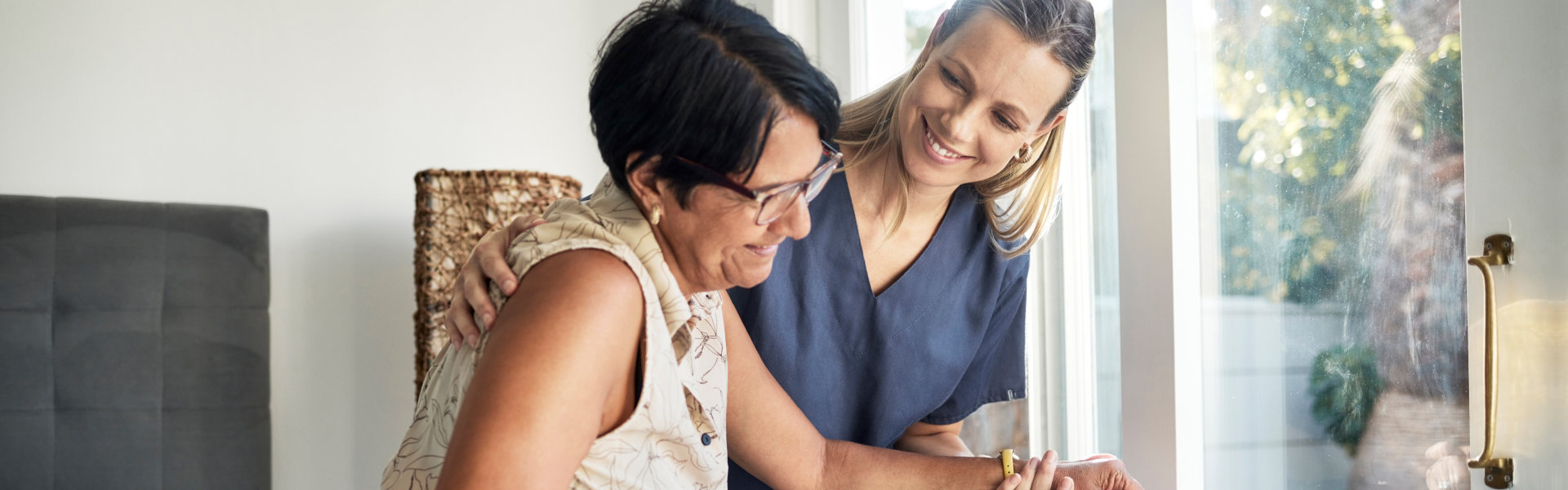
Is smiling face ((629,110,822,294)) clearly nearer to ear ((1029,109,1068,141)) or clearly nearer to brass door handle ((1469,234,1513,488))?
ear ((1029,109,1068,141))

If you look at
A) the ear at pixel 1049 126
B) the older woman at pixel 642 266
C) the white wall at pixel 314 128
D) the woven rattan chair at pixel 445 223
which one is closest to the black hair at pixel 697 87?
the older woman at pixel 642 266

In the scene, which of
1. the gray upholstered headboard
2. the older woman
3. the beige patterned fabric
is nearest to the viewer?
the older woman

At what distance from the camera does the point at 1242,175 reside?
140 centimetres

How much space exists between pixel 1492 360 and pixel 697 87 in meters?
0.77

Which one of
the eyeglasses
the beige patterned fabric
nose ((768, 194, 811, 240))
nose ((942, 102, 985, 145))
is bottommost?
the beige patterned fabric

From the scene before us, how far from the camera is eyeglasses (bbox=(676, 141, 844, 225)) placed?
0.88 metres

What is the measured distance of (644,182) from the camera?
91cm

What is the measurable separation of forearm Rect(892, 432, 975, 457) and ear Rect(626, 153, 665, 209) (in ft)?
2.60

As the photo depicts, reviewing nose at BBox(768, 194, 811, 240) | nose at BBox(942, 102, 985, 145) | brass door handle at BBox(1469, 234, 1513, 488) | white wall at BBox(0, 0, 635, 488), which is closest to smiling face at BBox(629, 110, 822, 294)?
nose at BBox(768, 194, 811, 240)

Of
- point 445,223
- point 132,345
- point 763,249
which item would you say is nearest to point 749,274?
point 763,249

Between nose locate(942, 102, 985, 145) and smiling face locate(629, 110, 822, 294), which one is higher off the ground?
nose locate(942, 102, 985, 145)

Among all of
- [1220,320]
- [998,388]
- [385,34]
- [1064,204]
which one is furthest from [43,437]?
[1220,320]

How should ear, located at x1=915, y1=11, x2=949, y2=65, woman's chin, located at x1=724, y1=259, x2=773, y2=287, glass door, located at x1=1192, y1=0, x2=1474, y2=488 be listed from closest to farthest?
woman's chin, located at x1=724, y1=259, x2=773, y2=287 < glass door, located at x1=1192, y1=0, x2=1474, y2=488 < ear, located at x1=915, y1=11, x2=949, y2=65

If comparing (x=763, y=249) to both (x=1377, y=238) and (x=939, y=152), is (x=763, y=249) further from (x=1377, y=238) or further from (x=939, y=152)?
(x=1377, y=238)
